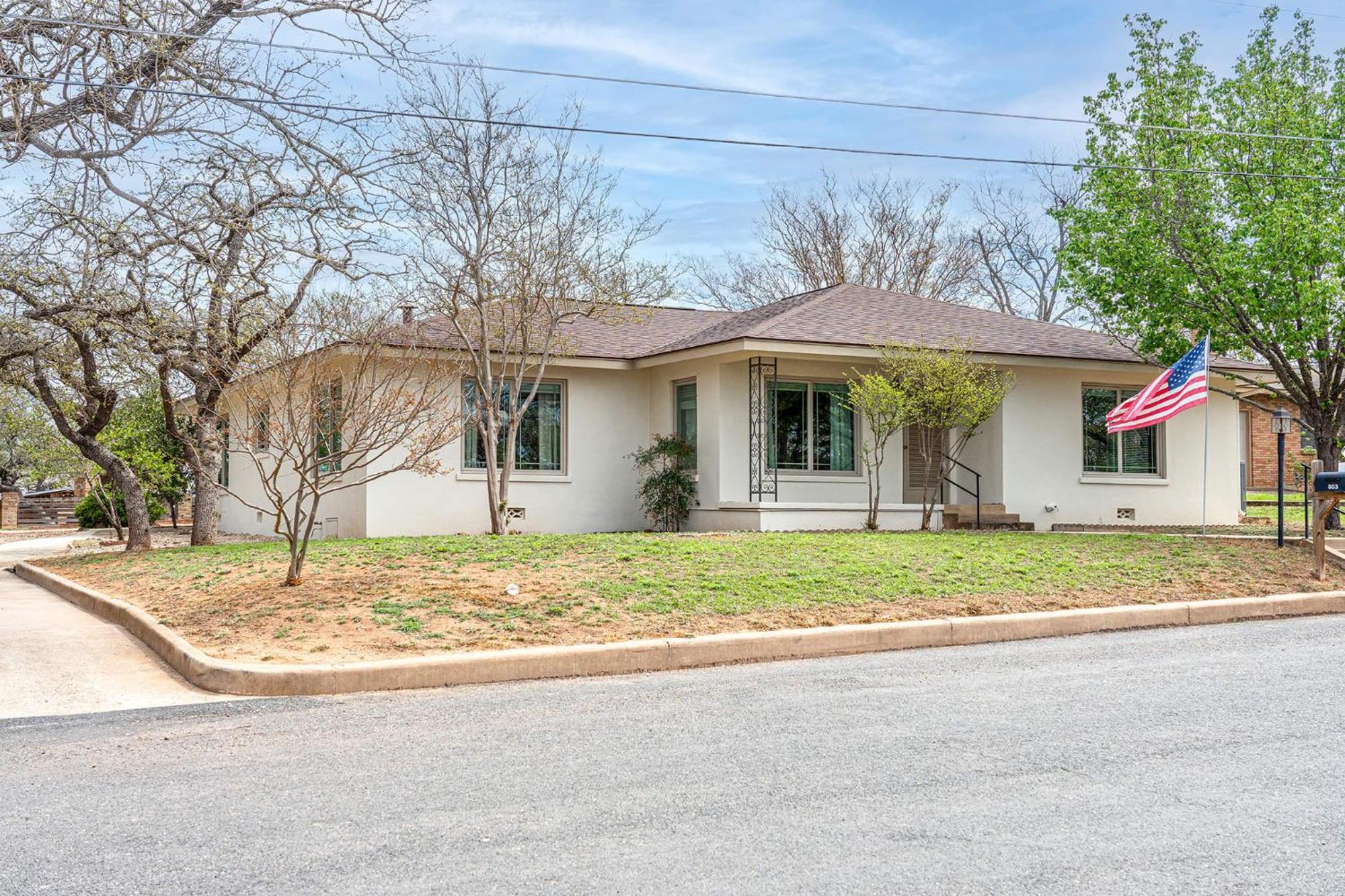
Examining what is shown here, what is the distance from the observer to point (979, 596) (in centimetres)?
1167

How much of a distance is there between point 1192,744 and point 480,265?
1384 centimetres

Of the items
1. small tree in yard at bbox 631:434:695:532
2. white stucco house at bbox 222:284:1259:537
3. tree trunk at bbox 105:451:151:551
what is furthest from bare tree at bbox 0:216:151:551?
small tree in yard at bbox 631:434:695:532

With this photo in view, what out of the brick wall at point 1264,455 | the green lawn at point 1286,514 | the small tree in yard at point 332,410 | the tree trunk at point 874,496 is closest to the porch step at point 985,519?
the tree trunk at point 874,496

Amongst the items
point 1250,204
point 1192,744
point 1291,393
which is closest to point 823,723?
point 1192,744

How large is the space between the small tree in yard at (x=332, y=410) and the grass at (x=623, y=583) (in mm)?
871

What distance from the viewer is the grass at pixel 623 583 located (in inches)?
384

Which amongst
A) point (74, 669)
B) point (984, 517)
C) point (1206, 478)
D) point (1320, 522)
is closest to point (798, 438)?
point (984, 517)

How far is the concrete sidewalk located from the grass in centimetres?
47

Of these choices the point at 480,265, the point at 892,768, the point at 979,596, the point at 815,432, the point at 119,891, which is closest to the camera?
the point at 119,891

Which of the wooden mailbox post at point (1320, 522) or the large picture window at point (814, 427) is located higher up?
the large picture window at point (814, 427)

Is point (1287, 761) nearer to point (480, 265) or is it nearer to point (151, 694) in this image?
point (151, 694)

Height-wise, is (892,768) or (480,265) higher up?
(480,265)

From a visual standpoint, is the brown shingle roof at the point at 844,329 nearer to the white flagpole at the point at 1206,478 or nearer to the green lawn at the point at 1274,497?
the white flagpole at the point at 1206,478

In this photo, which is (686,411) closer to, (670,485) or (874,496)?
(670,485)
